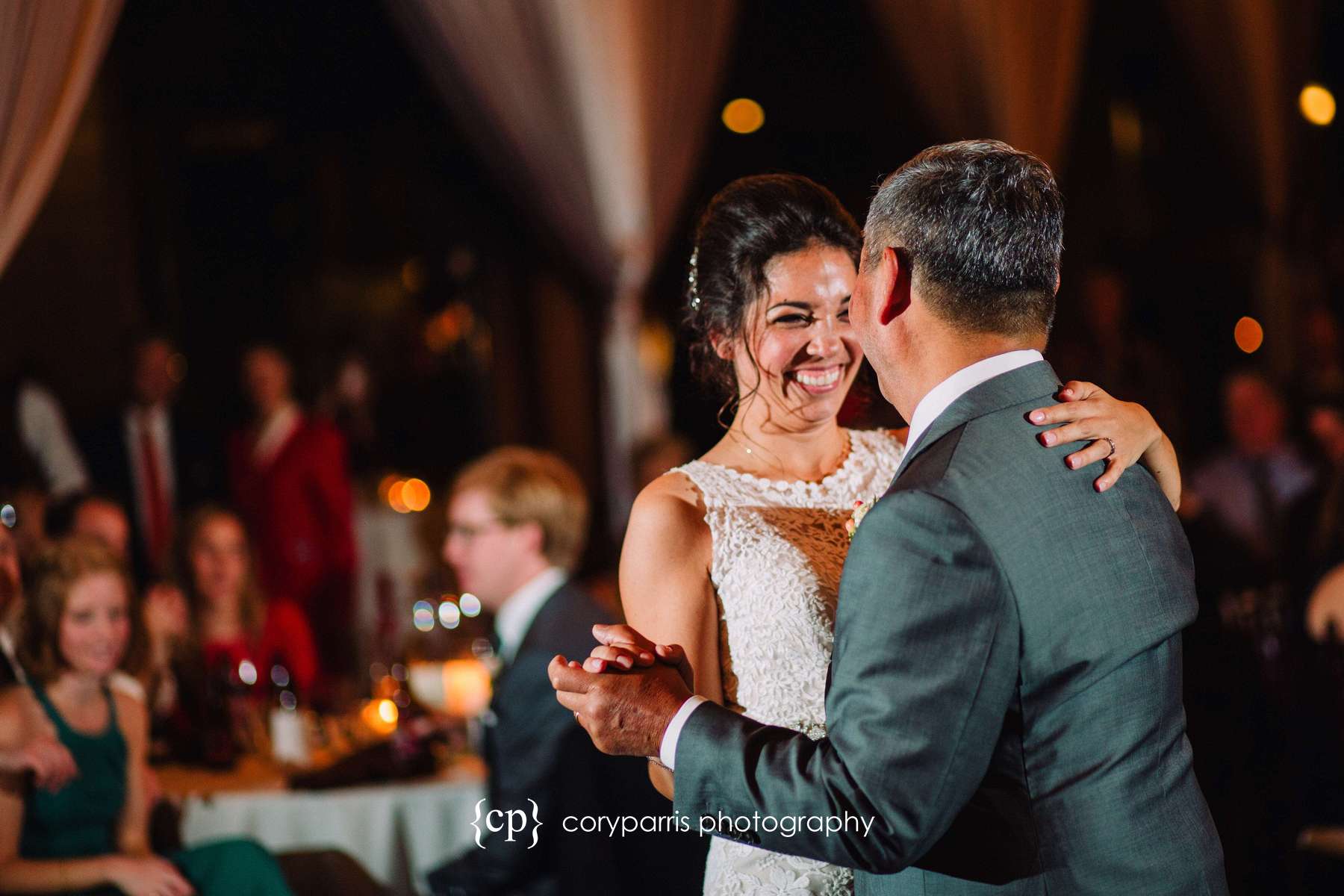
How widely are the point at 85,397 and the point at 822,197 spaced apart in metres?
5.92

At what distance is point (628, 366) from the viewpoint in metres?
4.96

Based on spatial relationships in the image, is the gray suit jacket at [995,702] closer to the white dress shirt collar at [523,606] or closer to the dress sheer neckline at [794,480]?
the dress sheer neckline at [794,480]

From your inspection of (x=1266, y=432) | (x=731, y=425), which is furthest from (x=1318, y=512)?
(x=731, y=425)

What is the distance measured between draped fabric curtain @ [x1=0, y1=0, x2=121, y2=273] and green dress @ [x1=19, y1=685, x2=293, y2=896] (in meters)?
1.07

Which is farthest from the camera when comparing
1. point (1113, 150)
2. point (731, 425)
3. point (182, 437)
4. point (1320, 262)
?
point (1113, 150)

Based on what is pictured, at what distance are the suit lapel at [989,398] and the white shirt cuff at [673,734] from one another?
1.06ft

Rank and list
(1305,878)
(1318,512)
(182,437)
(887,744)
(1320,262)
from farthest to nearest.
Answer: (1320,262) → (182,437) → (1318,512) → (1305,878) → (887,744)

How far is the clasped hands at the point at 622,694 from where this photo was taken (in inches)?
52.7

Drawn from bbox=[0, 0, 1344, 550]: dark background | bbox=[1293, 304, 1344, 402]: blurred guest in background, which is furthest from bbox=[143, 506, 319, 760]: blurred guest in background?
bbox=[1293, 304, 1344, 402]: blurred guest in background

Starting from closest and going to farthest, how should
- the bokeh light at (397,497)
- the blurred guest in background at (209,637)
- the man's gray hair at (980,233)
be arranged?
1. the man's gray hair at (980,233)
2. the blurred guest in background at (209,637)
3. the bokeh light at (397,497)

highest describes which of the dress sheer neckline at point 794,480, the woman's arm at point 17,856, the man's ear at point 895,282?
the man's ear at point 895,282

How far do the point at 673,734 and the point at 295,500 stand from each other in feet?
16.1

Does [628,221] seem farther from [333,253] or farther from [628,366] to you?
[333,253]

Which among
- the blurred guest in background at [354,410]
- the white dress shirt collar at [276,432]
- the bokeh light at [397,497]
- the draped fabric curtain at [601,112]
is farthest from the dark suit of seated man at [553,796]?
the blurred guest in background at [354,410]
